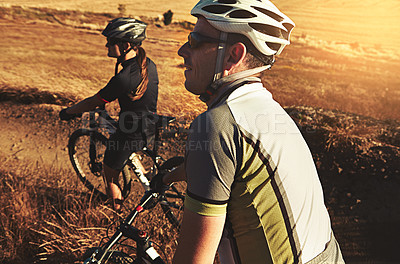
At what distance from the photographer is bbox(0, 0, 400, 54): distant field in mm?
33406

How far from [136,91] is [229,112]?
2.59 metres

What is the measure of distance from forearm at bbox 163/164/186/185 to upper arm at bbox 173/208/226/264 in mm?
859

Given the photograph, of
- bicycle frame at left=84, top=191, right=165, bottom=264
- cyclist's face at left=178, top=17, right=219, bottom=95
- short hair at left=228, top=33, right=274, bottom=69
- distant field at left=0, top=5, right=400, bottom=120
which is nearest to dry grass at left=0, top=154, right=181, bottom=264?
bicycle frame at left=84, top=191, right=165, bottom=264

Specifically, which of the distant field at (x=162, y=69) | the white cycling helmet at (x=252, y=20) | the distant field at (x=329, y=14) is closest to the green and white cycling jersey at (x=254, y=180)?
the white cycling helmet at (x=252, y=20)

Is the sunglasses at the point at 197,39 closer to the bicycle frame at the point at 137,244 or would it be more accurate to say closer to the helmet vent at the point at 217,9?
the helmet vent at the point at 217,9

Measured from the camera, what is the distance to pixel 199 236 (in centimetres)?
120

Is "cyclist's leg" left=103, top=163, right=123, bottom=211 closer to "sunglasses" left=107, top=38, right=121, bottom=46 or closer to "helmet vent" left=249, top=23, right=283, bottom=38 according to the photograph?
"sunglasses" left=107, top=38, right=121, bottom=46

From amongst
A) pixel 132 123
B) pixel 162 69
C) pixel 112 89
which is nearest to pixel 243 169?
pixel 112 89

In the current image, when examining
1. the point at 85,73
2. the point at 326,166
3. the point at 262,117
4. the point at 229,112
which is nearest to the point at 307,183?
the point at 262,117

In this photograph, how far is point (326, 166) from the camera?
17.5 feet

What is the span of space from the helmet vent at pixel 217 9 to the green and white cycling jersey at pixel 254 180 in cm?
49

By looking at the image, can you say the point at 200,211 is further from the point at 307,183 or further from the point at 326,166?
the point at 326,166

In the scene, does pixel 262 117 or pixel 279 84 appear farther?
pixel 279 84

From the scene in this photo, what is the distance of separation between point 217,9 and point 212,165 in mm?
926
